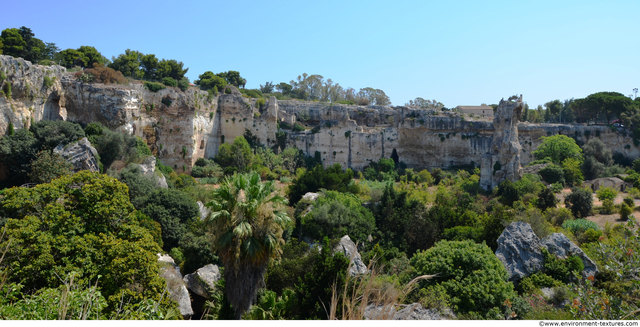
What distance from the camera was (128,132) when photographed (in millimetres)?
26797

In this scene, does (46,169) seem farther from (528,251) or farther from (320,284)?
(528,251)

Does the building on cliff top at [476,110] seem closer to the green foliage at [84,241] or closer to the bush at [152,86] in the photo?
the bush at [152,86]

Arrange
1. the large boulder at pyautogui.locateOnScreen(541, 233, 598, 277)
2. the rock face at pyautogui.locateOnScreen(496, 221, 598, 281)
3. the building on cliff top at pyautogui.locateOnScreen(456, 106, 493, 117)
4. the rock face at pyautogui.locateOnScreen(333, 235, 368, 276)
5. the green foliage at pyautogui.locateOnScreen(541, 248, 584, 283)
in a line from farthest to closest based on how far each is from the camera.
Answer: the building on cliff top at pyautogui.locateOnScreen(456, 106, 493, 117) < the rock face at pyautogui.locateOnScreen(496, 221, 598, 281) < the large boulder at pyautogui.locateOnScreen(541, 233, 598, 277) < the green foliage at pyautogui.locateOnScreen(541, 248, 584, 283) < the rock face at pyautogui.locateOnScreen(333, 235, 368, 276)

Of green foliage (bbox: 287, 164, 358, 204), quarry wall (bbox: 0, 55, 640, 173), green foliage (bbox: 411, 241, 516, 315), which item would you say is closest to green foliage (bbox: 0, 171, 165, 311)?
green foliage (bbox: 411, 241, 516, 315)

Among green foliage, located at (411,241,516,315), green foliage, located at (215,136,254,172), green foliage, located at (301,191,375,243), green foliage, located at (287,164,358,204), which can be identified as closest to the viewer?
green foliage, located at (411,241,516,315)

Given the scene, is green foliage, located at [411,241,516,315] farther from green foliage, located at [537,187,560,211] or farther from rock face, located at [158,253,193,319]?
green foliage, located at [537,187,560,211]

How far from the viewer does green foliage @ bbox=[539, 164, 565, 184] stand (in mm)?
30250

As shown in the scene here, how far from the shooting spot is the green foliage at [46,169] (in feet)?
66.1

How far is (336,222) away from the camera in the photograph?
1878cm

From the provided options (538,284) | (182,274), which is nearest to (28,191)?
(182,274)

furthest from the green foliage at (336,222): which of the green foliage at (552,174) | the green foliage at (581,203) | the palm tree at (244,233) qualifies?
the green foliage at (552,174)

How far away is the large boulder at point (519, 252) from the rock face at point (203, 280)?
10.3 metres

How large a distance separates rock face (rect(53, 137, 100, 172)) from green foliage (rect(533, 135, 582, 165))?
32655 mm

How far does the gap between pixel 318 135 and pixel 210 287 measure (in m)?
24.8
